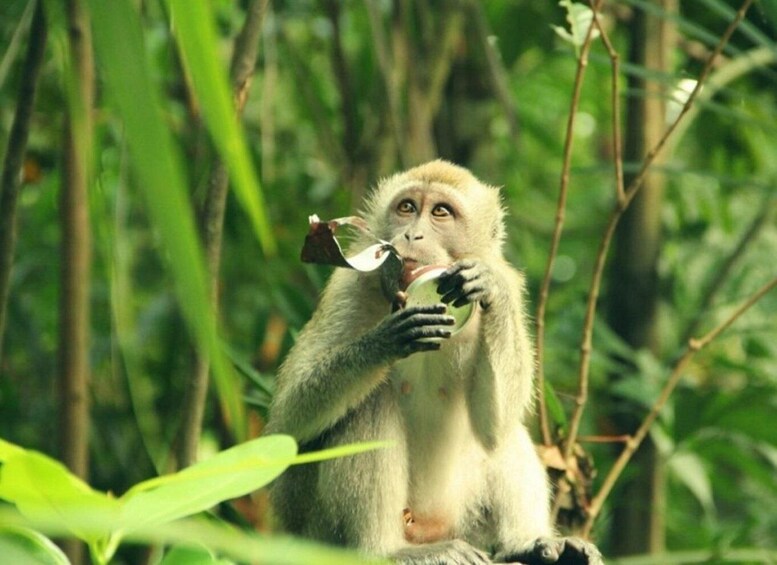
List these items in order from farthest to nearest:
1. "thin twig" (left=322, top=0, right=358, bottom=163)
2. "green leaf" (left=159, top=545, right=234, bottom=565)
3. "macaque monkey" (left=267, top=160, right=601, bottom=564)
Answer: "thin twig" (left=322, top=0, right=358, bottom=163), "macaque monkey" (left=267, top=160, right=601, bottom=564), "green leaf" (left=159, top=545, right=234, bottom=565)

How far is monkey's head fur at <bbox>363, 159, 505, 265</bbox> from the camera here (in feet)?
14.1

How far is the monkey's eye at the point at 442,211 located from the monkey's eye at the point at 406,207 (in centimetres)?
8

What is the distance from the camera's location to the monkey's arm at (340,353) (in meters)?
3.81

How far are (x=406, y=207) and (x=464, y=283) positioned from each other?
660 millimetres

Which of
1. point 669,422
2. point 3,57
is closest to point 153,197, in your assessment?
point 3,57

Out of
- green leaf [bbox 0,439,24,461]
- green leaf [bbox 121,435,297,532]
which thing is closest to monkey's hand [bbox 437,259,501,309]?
green leaf [bbox 121,435,297,532]

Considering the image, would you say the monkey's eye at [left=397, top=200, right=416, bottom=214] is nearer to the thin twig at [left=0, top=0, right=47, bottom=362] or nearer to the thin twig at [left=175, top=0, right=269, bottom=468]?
the thin twig at [left=175, top=0, right=269, bottom=468]

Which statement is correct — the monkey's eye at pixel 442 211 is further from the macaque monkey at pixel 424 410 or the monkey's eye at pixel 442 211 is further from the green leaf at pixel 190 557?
the green leaf at pixel 190 557

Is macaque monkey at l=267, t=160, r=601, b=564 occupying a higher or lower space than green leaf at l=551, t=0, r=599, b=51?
lower

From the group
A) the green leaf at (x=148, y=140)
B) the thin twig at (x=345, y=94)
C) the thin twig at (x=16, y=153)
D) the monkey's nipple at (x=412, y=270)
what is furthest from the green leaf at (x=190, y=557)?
the thin twig at (x=345, y=94)

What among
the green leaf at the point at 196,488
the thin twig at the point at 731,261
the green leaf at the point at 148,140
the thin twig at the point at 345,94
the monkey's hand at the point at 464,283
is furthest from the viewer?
the thin twig at the point at 731,261

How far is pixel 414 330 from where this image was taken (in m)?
3.77

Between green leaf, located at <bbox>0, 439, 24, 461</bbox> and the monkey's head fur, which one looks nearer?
green leaf, located at <bbox>0, 439, 24, 461</bbox>

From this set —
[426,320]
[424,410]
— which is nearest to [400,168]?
[424,410]
